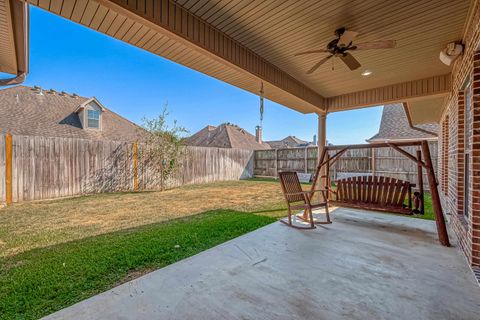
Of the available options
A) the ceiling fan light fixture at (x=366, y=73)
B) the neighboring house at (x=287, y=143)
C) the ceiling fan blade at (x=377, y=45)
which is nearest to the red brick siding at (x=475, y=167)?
the ceiling fan blade at (x=377, y=45)

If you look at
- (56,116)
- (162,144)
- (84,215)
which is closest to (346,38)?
(84,215)

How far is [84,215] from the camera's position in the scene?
187 inches

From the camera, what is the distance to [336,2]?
102 inches

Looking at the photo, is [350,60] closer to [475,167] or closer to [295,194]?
[475,167]

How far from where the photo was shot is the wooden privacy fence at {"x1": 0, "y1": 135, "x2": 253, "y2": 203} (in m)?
6.04

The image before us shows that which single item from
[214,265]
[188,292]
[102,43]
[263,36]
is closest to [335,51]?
[263,36]

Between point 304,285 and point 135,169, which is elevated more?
point 135,169

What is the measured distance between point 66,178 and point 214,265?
22.3ft

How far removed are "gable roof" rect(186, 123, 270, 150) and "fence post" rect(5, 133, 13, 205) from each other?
469 inches

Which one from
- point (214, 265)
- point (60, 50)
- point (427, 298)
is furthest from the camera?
point (60, 50)

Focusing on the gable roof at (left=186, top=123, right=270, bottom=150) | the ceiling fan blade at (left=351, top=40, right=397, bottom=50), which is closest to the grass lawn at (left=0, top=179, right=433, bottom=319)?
the ceiling fan blade at (left=351, top=40, right=397, bottom=50)

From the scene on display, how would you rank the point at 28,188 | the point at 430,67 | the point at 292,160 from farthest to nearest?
1. the point at 292,160
2. the point at 28,188
3. the point at 430,67

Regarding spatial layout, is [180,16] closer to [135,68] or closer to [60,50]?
[60,50]

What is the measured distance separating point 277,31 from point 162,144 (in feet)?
23.0
